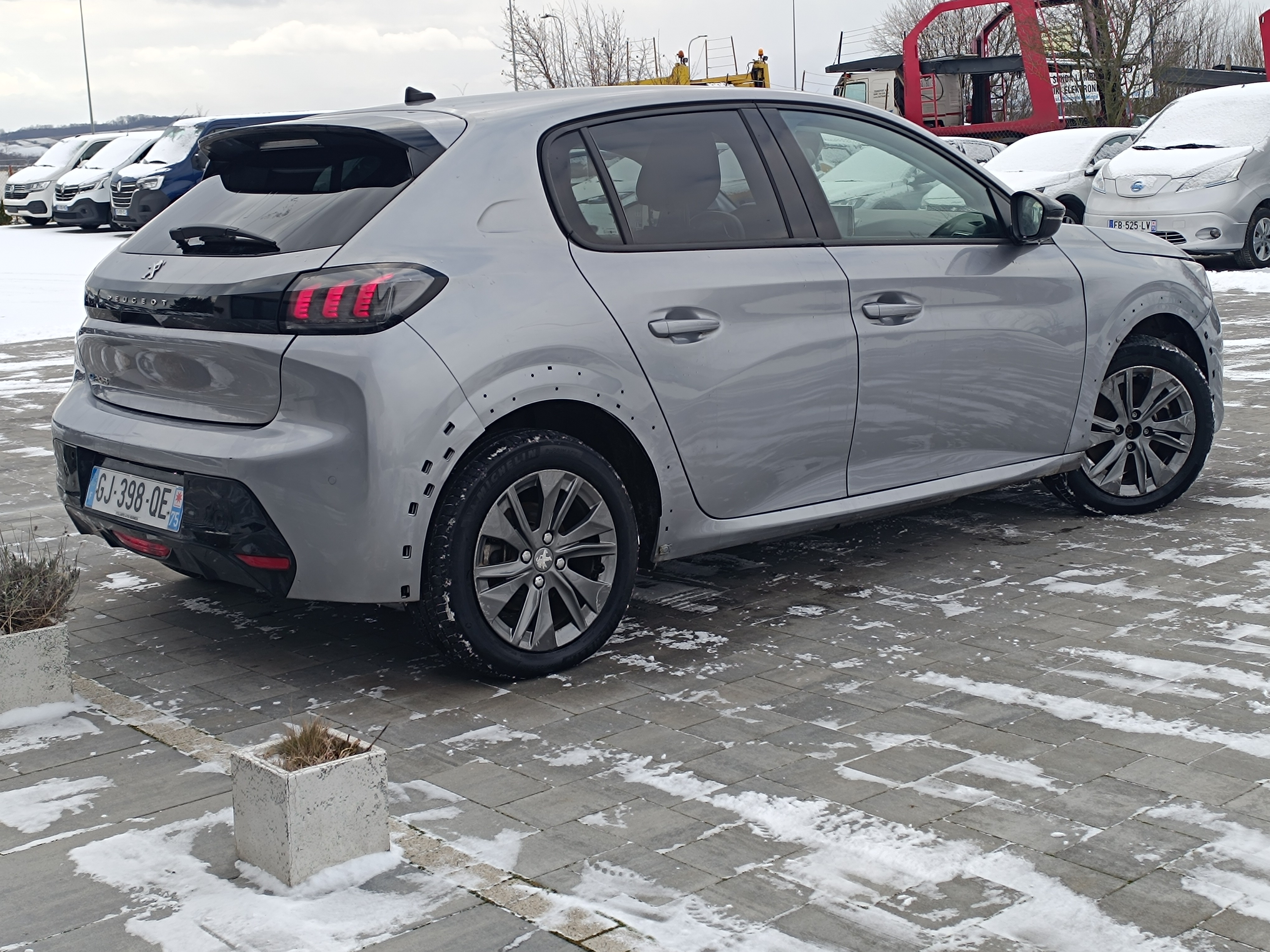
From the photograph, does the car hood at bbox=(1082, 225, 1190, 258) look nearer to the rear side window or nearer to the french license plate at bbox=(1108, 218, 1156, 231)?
the rear side window

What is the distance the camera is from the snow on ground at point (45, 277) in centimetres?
1533

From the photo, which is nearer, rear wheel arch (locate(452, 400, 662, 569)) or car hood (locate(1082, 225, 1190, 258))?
rear wheel arch (locate(452, 400, 662, 569))

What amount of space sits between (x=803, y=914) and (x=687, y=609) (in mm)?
2286

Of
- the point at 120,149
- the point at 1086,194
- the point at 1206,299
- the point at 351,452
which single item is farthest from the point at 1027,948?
the point at 120,149

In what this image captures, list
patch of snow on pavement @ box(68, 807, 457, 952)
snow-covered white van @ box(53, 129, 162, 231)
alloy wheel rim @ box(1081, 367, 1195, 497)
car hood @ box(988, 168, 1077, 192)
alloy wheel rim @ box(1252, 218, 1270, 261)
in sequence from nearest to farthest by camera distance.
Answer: patch of snow on pavement @ box(68, 807, 457, 952), alloy wheel rim @ box(1081, 367, 1195, 497), alloy wheel rim @ box(1252, 218, 1270, 261), car hood @ box(988, 168, 1077, 192), snow-covered white van @ box(53, 129, 162, 231)

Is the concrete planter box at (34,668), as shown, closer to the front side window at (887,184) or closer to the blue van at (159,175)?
the front side window at (887,184)

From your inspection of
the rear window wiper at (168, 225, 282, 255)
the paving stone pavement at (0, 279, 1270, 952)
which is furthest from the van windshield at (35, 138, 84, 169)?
the rear window wiper at (168, 225, 282, 255)

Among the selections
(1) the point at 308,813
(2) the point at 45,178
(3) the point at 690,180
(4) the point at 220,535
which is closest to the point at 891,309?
(3) the point at 690,180

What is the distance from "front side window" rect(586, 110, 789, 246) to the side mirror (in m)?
1.12

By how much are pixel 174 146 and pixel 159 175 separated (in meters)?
1.91

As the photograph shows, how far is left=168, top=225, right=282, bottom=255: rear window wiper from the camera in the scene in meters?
4.34

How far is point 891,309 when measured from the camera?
203 inches

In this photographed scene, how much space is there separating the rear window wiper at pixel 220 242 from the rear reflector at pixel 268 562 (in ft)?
2.86

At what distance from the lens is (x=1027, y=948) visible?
2795 millimetres
